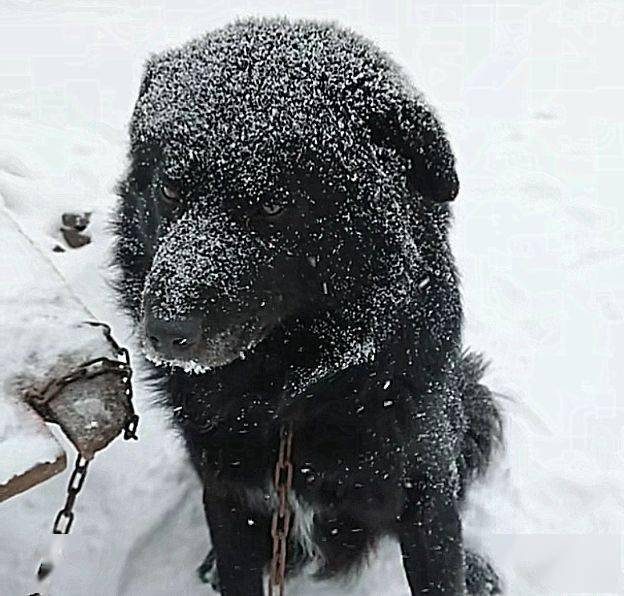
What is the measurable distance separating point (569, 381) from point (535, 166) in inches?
56.1

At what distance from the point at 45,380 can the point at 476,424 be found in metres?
1.18

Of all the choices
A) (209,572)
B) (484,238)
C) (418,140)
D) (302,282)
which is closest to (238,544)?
(209,572)

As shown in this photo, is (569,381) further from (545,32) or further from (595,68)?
(545,32)

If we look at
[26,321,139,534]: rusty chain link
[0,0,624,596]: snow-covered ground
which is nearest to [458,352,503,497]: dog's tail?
[0,0,624,596]: snow-covered ground

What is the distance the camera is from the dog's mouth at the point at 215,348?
6.04 ft

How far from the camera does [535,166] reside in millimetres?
4477

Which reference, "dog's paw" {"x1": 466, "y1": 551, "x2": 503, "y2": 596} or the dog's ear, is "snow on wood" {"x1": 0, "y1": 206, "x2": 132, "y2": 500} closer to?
the dog's ear

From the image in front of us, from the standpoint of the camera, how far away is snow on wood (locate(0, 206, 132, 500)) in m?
1.94

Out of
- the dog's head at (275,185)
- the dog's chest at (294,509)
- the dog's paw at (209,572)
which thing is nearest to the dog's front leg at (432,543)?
the dog's chest at (294,509)

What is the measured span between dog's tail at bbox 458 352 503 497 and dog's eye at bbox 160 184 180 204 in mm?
1065

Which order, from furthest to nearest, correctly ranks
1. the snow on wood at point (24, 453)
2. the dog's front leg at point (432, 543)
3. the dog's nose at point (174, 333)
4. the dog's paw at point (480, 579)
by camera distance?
the dog's paw at point (480, 579), the dog's front leg at point (432, 543), the snow on wood at point (24, 453), the dog's nose at point (174, 333)

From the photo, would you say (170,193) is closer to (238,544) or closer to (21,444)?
(21,444)

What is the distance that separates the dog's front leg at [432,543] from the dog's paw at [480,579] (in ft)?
0.97

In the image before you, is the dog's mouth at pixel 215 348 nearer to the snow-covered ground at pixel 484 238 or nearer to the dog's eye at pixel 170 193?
the dog's eye at pixel 170 193
